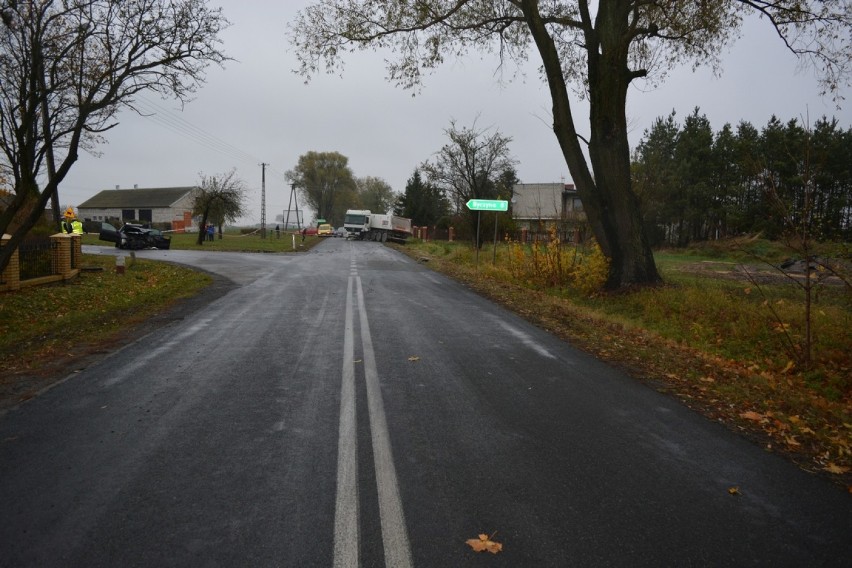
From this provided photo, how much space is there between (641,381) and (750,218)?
41.1 m

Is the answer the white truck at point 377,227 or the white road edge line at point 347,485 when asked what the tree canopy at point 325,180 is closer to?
the white truck at point 377,227

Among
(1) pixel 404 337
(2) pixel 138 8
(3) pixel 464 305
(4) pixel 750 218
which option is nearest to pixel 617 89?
(3) pixel 464 305

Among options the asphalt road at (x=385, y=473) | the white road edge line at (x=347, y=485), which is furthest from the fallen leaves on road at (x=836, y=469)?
the white road edge line at (x=347, y=485)

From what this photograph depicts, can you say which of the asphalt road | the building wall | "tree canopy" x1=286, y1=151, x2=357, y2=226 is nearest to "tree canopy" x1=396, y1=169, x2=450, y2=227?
the building wall

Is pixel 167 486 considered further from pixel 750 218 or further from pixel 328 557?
pixel 750 218

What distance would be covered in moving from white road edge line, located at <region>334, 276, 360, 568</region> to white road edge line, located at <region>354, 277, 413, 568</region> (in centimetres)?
16

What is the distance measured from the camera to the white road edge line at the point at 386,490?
119 inches

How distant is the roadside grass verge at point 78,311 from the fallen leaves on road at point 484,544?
6101 mm

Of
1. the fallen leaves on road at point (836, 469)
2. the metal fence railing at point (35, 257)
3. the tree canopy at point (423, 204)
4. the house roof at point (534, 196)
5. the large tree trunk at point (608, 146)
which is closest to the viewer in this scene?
the fallen leaves on road at point (836, 469)

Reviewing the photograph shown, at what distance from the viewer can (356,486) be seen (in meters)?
3.79

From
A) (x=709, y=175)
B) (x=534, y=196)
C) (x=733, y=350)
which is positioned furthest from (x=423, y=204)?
(x=733, y=350)

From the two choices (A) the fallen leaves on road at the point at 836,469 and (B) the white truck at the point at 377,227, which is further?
(B) the white truck at the point at 377,227

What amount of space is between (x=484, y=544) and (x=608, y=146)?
13.1 metres

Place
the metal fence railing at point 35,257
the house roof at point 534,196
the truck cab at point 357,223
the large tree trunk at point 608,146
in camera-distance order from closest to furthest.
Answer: the large tree trunk at point 608,146 → the metal fence railing at point 35,257 → the truck cab at point 357,223 → the house roof at point 534,196
